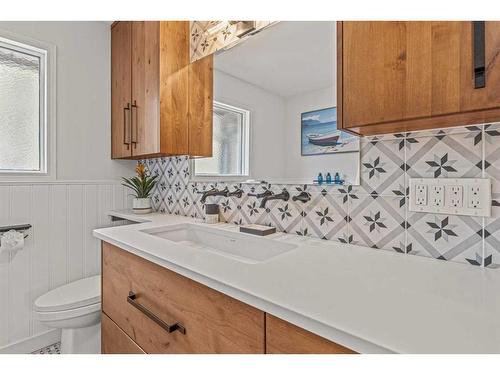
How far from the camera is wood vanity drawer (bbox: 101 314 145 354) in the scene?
103 cm

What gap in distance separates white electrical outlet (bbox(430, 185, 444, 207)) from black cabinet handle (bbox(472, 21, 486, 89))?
370 millimetres

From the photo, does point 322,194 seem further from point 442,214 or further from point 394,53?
point 394,53

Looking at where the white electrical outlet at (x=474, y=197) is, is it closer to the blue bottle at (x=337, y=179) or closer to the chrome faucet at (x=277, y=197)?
the blue bottle at (x=337, y=179)

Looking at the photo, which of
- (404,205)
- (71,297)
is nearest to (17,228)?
(71,297)

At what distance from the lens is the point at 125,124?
77.4 inches

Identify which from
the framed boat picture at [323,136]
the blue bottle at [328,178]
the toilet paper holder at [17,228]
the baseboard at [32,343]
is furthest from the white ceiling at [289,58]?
the baseboard at [32,343]

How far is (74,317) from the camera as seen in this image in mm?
1438

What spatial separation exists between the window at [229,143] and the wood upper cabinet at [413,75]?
0.75 meters

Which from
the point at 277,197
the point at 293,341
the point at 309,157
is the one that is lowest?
the point at 293,341

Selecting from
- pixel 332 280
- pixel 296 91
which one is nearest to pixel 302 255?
pixel 332 280

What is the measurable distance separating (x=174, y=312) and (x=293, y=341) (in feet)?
1.44

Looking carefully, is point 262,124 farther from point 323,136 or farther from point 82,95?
point 82,95
